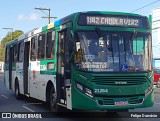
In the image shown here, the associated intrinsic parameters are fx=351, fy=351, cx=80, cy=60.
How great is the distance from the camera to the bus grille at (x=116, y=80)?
376 inches

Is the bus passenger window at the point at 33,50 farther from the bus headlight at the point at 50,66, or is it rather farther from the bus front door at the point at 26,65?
the bus headlight at the point at 50,66

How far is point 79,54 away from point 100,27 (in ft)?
3.32

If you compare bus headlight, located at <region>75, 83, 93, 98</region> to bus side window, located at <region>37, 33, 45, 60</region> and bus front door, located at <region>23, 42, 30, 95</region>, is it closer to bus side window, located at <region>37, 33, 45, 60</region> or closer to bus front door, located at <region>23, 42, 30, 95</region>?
bus side window, located at <region>37, 33, 45, 60</region>

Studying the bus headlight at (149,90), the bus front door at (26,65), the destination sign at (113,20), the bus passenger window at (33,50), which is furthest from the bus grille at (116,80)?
the bus front door at (26,65)

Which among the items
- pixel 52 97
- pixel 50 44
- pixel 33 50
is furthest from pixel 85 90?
pixel 33 50

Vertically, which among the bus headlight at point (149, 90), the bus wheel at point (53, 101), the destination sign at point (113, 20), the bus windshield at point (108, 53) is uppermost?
the destination sign at point (113, 20)

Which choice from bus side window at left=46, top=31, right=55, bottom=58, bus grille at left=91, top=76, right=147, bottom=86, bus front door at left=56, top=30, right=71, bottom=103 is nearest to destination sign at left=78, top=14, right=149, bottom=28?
bus front door at left=56, top=30, right=71, bottom=103

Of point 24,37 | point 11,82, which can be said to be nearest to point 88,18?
point 24,37

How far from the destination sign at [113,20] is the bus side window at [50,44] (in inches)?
82.9

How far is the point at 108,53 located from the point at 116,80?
30.9 inches

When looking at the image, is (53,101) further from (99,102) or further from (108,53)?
(108,53)

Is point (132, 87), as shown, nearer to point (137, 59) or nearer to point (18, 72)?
point (137, 59)

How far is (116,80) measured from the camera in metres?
9.66

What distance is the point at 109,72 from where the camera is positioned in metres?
9.65
